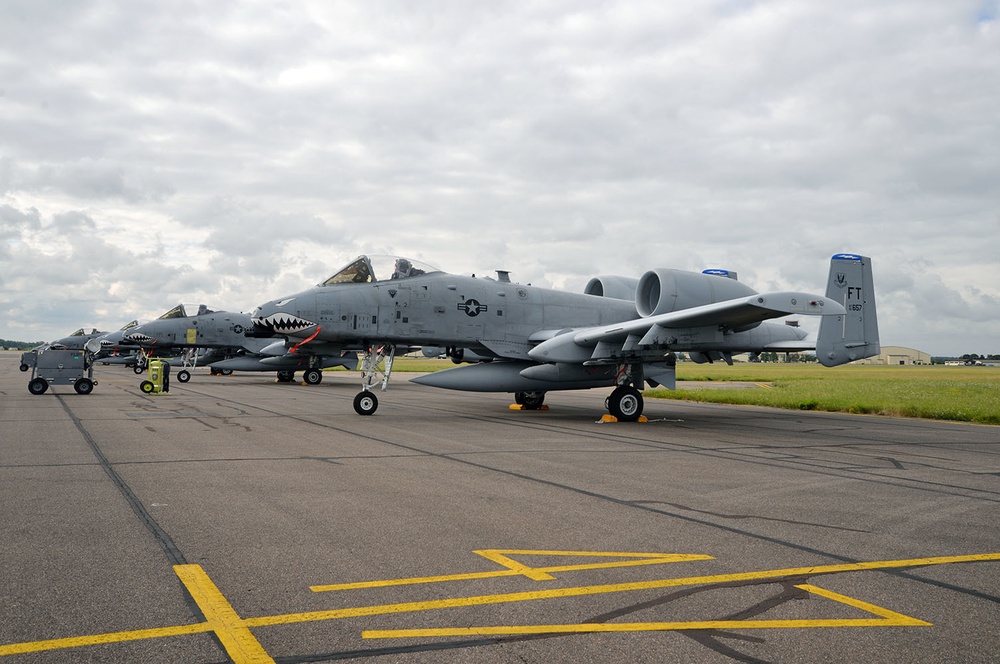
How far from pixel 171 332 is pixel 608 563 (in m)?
32.4

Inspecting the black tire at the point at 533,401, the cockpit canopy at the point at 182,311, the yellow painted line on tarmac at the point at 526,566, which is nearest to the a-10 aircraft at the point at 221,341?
the cockpit canopy at the point at 182,311

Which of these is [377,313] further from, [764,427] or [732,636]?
[732,636]

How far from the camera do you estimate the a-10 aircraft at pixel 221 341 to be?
108 feet

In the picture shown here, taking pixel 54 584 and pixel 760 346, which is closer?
pixel 54 584

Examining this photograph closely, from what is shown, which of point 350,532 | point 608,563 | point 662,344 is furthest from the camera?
point 662,344

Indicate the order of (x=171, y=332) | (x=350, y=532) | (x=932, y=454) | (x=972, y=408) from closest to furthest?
(x=350, y=532) < (x=932, y=454) < (x=972, y=408) < (x=171, y=332)

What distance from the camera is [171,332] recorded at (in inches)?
1309

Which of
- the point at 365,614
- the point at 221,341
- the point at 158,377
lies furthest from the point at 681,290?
the point at 221,341

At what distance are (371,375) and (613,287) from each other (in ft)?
23.5

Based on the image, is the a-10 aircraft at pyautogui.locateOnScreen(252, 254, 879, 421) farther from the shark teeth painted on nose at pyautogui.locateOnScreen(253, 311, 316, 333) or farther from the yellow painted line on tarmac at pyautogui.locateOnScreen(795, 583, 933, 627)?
the yellow painted line on tarmac at pyautogui.locateOnScreen(795, 583, 933, 627)

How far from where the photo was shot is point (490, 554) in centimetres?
474

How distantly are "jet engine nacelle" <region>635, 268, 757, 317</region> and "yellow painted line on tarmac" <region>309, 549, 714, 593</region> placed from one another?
10.8 m

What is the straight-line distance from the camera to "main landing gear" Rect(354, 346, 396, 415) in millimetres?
15836

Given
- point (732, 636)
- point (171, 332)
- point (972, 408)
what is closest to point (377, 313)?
point (732, 636)
